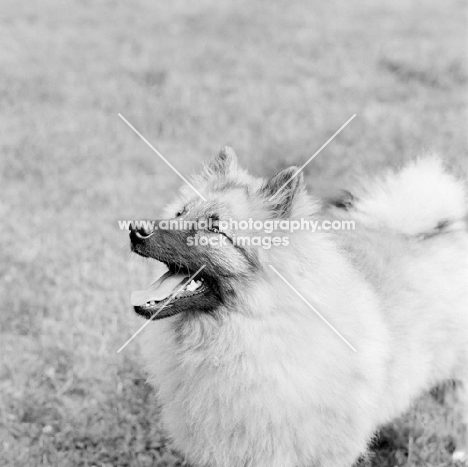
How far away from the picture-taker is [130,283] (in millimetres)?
5031

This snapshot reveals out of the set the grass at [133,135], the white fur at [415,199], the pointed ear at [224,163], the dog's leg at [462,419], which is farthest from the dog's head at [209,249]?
the dog's leg at [462,419]

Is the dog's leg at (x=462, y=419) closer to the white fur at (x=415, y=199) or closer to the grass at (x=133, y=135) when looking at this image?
the grass at (x=133, y=135)

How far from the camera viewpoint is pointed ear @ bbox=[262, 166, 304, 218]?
280 centimetres

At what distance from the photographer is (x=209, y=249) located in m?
2.83

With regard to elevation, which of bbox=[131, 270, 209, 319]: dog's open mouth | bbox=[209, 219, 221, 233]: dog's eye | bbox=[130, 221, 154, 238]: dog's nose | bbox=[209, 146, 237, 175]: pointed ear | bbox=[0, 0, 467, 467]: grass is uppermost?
bbox=[130, 221, 154, 238]: dog's nose

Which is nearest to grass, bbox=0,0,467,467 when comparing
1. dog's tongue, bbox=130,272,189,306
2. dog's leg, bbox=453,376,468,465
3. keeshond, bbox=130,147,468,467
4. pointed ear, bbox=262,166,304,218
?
dog's leg, bbox=453,376,468,465

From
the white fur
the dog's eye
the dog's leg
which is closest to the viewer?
the dog's eye

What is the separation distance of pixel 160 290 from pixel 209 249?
31 centimetres

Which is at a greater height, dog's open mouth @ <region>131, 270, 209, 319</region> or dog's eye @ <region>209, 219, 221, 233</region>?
dog's eye @ <region>209, 219, 221, 233</region>

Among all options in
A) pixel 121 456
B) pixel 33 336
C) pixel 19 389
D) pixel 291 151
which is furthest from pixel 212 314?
pixel 291 151

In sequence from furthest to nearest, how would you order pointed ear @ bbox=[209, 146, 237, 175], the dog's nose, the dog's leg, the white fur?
the dog's leg
the white fur
pointed ear @ bbox=[209, 146, 237, 175]
the dog's nose

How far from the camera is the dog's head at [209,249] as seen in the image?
9.14 feet

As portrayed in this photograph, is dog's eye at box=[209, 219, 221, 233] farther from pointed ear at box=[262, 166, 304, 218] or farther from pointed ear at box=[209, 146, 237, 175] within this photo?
pointed ear at box=[209, 146, 237, 175]

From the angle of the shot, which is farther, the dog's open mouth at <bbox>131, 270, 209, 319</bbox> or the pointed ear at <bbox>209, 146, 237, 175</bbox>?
the pointed ear at <bbox>209, 146, 237, 175</bbox>
